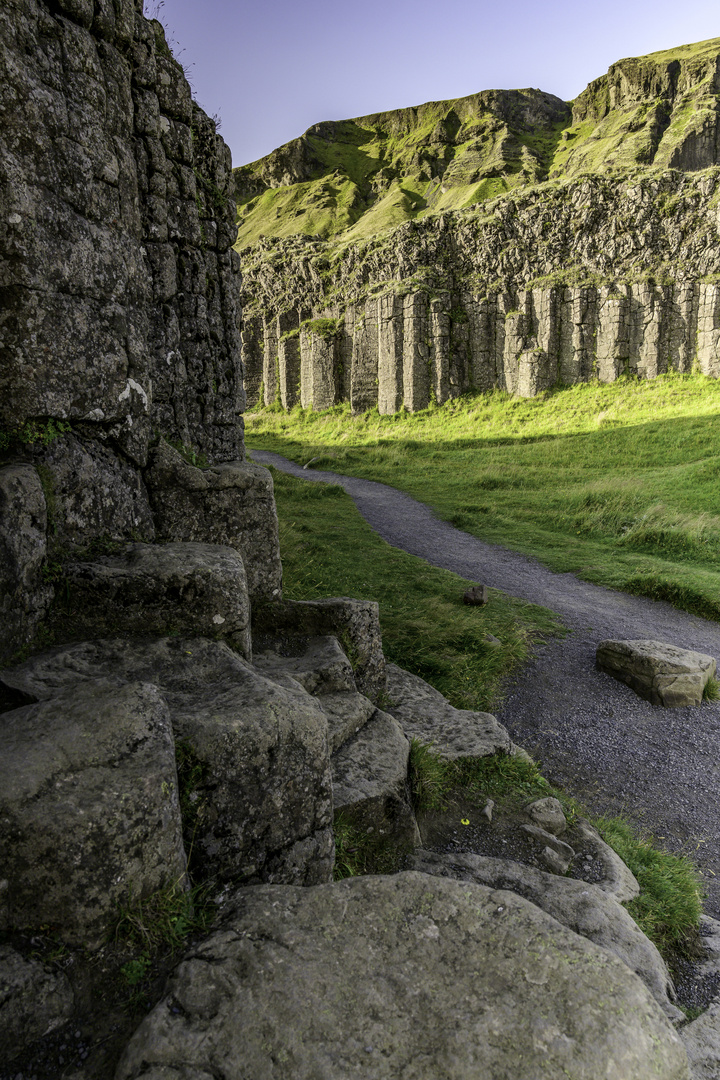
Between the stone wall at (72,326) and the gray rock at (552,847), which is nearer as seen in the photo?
the stone wall at (72,326)

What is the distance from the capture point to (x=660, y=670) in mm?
9320

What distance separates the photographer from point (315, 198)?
10719 centimetres

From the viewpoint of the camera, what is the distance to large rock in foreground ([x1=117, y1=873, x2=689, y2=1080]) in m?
2.33

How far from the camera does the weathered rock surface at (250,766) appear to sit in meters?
3.36

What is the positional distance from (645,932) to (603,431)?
3507 centimetres

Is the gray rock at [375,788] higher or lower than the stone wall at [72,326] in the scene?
lower

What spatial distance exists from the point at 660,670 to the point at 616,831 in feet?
13.0

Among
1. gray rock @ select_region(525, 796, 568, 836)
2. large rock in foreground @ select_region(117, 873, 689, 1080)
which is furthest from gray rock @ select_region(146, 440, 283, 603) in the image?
large rock in foreground @ select_region(117, 873, 689, 1080)

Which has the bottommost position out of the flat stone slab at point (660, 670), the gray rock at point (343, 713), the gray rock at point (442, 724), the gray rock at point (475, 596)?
the flat stone slab at point (660, 670)

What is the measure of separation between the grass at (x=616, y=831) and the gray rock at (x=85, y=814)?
295cm

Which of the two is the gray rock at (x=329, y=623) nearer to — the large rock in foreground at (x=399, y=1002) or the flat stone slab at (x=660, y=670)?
the large rock in foreground at (x=399, y=1002)

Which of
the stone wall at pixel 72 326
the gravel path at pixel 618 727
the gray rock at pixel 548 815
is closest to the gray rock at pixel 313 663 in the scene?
the stone wall at pixel 72 326

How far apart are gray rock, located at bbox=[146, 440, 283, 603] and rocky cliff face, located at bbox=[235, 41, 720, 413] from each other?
162 feet

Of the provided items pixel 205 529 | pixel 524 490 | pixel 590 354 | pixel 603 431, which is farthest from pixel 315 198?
pixel 205 529
